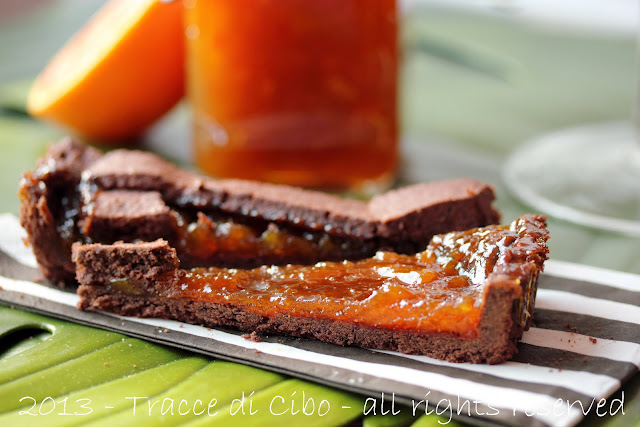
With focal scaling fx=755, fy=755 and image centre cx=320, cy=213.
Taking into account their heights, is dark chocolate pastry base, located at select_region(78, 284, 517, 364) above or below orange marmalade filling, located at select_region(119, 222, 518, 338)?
below

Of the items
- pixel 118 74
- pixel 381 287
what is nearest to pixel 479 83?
pixel 118 74

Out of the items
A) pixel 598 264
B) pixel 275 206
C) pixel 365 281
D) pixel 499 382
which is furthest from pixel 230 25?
pixel 499 382

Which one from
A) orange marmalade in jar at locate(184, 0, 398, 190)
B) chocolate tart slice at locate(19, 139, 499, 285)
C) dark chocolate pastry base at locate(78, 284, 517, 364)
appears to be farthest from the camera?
orange marmalade in jar at locate(184, 0, 398, 190)

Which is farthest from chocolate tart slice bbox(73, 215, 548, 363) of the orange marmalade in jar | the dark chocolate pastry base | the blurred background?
the orange marmalade in jar

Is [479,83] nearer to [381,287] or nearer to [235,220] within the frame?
[235,220]

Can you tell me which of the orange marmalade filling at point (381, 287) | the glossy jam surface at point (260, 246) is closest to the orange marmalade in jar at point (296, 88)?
the glossy jam surface at point (260, 246)

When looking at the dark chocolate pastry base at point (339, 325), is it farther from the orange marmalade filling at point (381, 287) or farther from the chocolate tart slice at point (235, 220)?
the chocolate tart slice at point (235, 220)

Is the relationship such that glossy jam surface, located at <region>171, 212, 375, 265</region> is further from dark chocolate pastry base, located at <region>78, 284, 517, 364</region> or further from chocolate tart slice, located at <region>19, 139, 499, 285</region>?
dark chocolate pastry base, located at <region>78, 284, 517, 364</region>
